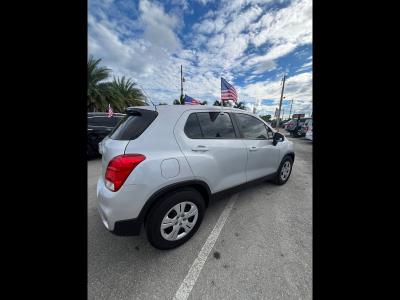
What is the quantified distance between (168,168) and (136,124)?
0.64m

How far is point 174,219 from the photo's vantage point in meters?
1.79

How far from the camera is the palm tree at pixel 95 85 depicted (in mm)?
16812

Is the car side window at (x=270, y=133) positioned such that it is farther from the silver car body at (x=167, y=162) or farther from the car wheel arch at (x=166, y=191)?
the car wheel arch at (x=166, y=191)

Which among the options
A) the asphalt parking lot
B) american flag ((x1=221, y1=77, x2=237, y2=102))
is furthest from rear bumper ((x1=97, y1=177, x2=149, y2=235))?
american flag ((x1=221, y1=77, x2=237, y2=102))

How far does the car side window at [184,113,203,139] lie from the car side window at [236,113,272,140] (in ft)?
2.87

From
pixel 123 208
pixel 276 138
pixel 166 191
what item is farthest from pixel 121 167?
pixel 276 138

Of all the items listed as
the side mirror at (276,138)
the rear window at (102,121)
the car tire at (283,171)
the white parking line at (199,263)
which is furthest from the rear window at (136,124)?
the rear window at (102,121)

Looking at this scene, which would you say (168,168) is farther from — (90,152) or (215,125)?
(90,152)
